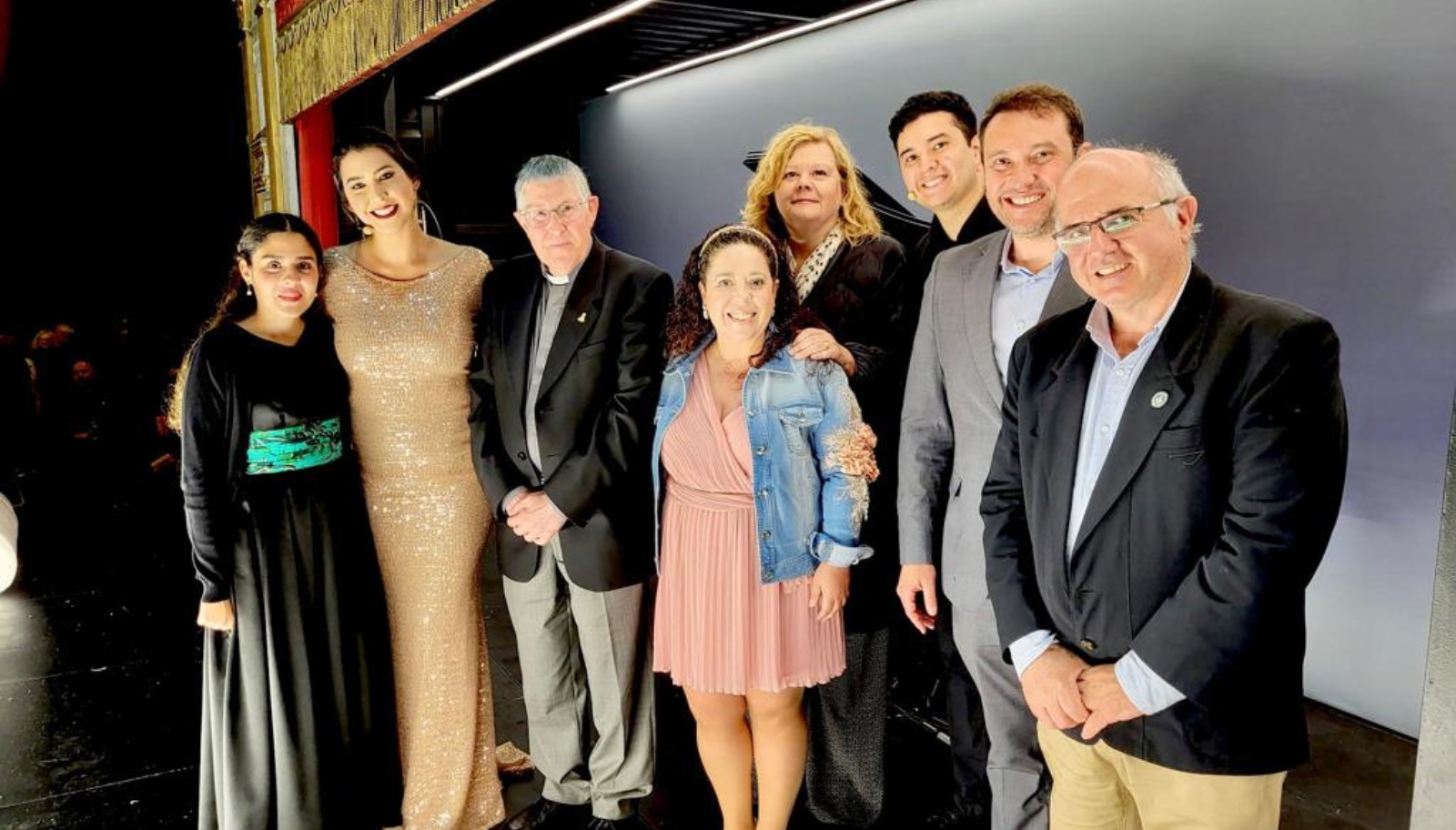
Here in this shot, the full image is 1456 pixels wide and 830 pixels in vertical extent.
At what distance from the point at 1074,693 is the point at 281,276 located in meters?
1.88

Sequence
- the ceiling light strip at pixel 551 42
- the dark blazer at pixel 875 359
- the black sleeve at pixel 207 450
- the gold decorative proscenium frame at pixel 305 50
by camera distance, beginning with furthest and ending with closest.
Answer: the ceiling light strip at pixel 551 42, the gold decorative proscenium frame at pixel 305 50, the dark blazer at pixel 875 359, the black sleeve at pixel 207 450

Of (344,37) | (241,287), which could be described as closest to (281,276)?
(241,287)

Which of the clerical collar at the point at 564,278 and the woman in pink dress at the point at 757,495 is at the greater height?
the clerical collar at the point at 564,278

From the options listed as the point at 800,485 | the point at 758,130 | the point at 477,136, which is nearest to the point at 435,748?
the point at 800,485

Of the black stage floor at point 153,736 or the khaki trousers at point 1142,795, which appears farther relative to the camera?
the black stage floor at point 153,736

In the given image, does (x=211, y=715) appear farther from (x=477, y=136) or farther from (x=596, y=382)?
(x=477, y=136)

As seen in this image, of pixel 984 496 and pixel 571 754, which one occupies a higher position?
pixel 984 496

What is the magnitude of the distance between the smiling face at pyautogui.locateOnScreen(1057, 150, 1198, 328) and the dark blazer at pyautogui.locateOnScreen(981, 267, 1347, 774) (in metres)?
0.05

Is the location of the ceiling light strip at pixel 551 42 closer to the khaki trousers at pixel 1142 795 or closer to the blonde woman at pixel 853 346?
the blonde woman at pixel 853 346

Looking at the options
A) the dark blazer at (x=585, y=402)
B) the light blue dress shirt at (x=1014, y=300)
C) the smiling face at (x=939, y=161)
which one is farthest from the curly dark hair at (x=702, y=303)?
the smiling face at (x=939, y=161)

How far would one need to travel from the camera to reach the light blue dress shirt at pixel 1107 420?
4.71 feet

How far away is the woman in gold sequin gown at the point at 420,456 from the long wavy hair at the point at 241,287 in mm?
137

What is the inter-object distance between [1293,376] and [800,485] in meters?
0.97

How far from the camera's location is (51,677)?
381 centimetres
